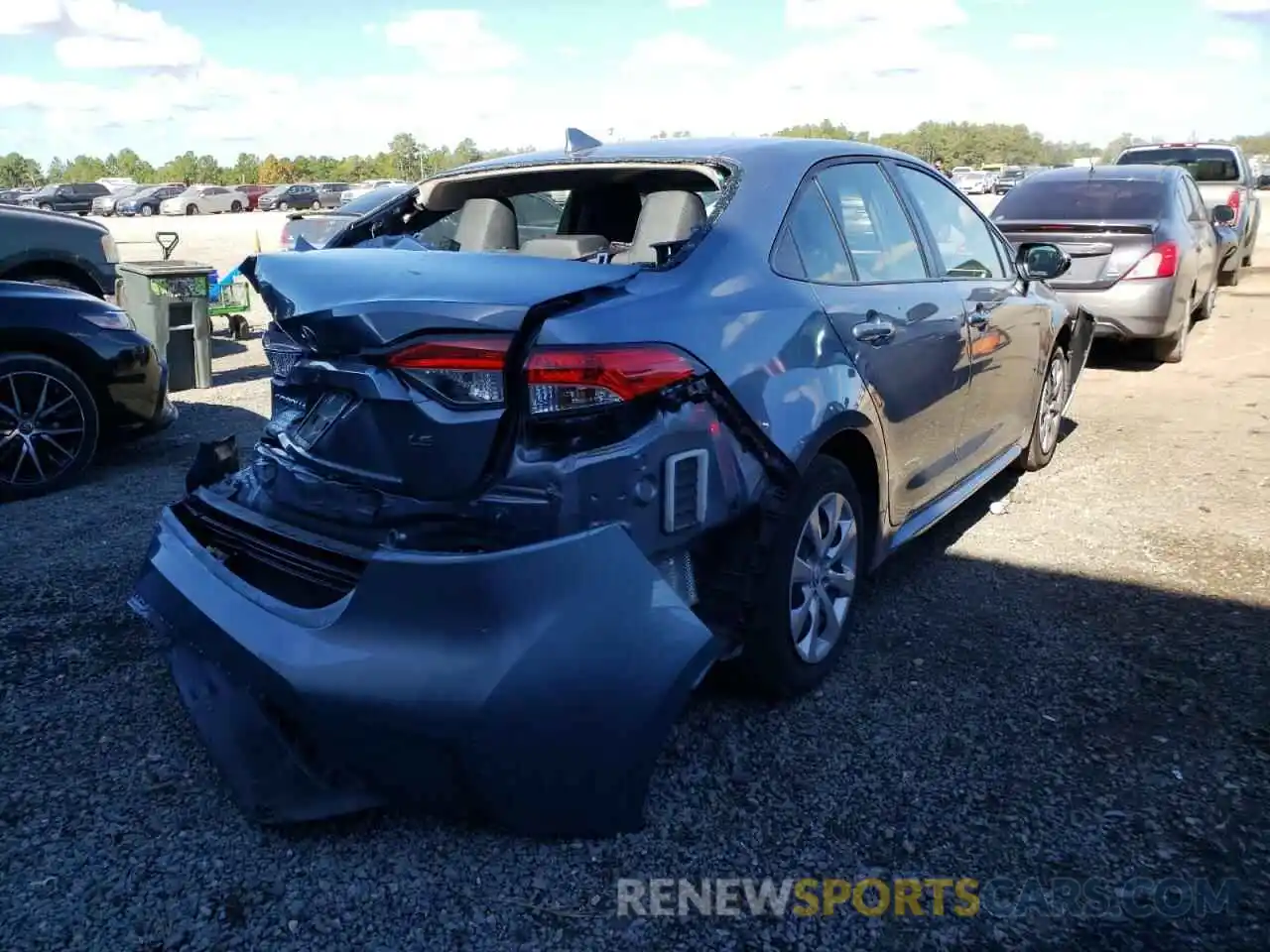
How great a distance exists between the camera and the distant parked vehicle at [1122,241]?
26.4 ft

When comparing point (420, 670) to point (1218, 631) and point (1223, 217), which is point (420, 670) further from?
point (1223, 217)

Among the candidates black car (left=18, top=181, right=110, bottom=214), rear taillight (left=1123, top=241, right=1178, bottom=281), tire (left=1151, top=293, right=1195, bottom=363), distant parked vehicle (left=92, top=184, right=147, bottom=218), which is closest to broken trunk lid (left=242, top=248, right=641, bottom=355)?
rear taillight (left=1123, top=241, right=1178, bottom=281)

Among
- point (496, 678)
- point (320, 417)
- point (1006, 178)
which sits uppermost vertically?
point (1006, 178)

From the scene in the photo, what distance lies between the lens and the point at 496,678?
2.28 m

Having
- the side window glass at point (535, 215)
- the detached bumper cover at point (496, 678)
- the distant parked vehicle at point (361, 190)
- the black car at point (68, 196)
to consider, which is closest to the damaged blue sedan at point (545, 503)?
the detached bumper cover at point (496, 678)

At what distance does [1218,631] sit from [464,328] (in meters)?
2.97

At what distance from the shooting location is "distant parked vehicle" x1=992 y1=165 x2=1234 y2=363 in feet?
26.4

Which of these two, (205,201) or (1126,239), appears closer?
(1126,239)

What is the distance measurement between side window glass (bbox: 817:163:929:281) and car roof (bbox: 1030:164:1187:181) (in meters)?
6.11

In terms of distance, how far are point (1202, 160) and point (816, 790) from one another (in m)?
15.9

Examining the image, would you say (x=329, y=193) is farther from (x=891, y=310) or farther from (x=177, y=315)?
(x=891, y=310)

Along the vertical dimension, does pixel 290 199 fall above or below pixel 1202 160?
above

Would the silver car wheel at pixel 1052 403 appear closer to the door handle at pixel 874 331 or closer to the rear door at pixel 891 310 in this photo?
the rear door at pixel 891 310

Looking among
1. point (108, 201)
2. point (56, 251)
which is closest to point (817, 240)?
point (56, 251)
